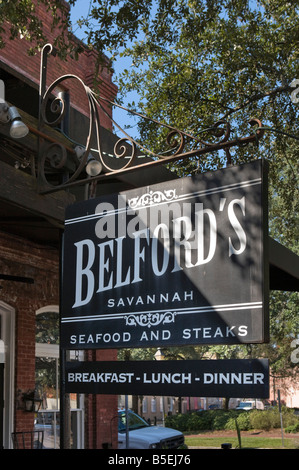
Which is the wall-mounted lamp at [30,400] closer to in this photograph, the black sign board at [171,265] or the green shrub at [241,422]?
the black sign board at [171,265]

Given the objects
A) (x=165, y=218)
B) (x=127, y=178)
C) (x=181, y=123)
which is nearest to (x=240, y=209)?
(x=165, y=218)

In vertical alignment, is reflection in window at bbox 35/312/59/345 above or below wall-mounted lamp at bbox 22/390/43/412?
above

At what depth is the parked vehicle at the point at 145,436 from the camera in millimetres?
13669

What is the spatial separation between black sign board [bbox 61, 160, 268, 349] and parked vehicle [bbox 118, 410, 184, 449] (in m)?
10.3

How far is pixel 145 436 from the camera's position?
45.7 feet

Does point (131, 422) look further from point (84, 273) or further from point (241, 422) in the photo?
point (241, 422)

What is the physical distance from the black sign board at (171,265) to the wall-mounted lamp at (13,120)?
1.11m

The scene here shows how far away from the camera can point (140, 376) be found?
3.78 m

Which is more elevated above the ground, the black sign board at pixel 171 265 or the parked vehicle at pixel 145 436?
the black sign board at pixel 171 265

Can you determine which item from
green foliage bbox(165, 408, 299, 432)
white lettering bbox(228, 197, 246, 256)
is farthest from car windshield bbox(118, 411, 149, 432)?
green foliage bbox(165, 408, 299, 432)

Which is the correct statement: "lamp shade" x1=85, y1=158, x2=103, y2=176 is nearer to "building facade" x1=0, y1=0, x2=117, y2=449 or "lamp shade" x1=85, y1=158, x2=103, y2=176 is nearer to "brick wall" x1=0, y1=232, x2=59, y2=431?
"building facade" x1=0, y1=0, x2=117, y2=449

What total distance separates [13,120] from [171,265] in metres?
2.28

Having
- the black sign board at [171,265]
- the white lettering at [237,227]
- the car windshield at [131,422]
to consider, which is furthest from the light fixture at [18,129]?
the car windshield at [131,422]

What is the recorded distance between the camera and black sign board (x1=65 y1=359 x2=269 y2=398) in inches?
131
